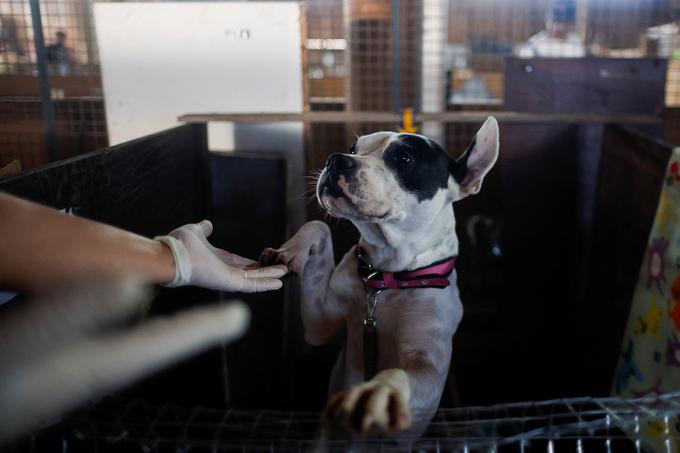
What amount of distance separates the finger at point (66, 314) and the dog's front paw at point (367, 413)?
0.95 ft

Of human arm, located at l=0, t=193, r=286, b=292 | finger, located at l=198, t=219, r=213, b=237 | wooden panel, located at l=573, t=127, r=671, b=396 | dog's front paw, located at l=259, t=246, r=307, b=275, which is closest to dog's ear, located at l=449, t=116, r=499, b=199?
dog's front paw, located at l=259, t=246, r=307, b=275

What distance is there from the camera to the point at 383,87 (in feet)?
11.0

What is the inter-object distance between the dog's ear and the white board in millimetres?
1479

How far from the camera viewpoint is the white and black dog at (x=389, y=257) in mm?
1088

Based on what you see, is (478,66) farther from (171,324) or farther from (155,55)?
(171,324)

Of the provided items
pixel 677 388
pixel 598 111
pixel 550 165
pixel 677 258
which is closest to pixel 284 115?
pixel 550 165

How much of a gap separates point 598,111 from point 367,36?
50.0 inches

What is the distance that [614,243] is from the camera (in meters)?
2.15

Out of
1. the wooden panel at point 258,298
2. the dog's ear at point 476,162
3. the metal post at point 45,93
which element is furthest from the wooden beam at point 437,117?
the dog's ear at point 476,162

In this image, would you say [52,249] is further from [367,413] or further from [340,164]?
[340,164]

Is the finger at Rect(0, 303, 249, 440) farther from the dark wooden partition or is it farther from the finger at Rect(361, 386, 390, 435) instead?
the finger at Rect(361, 386, 390, 435)

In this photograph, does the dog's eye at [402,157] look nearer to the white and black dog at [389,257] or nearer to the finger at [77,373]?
the white and black dog at [389,257]

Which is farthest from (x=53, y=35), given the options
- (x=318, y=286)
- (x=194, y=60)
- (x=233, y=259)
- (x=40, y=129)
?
(x=233, y=259)

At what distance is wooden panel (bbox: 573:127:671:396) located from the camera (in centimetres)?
188
